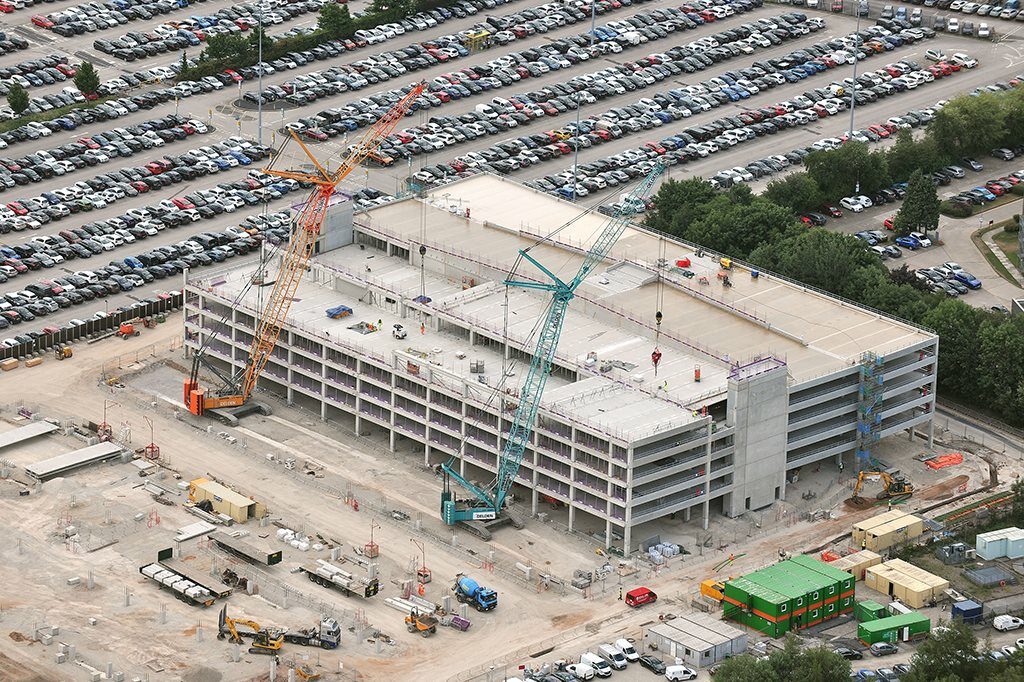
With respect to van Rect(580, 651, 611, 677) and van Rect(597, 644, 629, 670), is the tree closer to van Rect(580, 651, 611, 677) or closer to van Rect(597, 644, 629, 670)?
van Rect(597, 644, 629, 670)

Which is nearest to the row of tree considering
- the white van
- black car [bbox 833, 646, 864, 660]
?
black car [bbox 833, 646, 864, 660]

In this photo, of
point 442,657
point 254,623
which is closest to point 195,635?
point 254,623

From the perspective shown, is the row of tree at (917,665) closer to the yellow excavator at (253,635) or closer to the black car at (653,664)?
the black car at (653,664)

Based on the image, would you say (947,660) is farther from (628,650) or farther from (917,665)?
(628,650)

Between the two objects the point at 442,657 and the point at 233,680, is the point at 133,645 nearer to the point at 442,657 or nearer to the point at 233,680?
the point at 233,680

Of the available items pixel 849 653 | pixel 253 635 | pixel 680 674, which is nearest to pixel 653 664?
pixel 680 674
